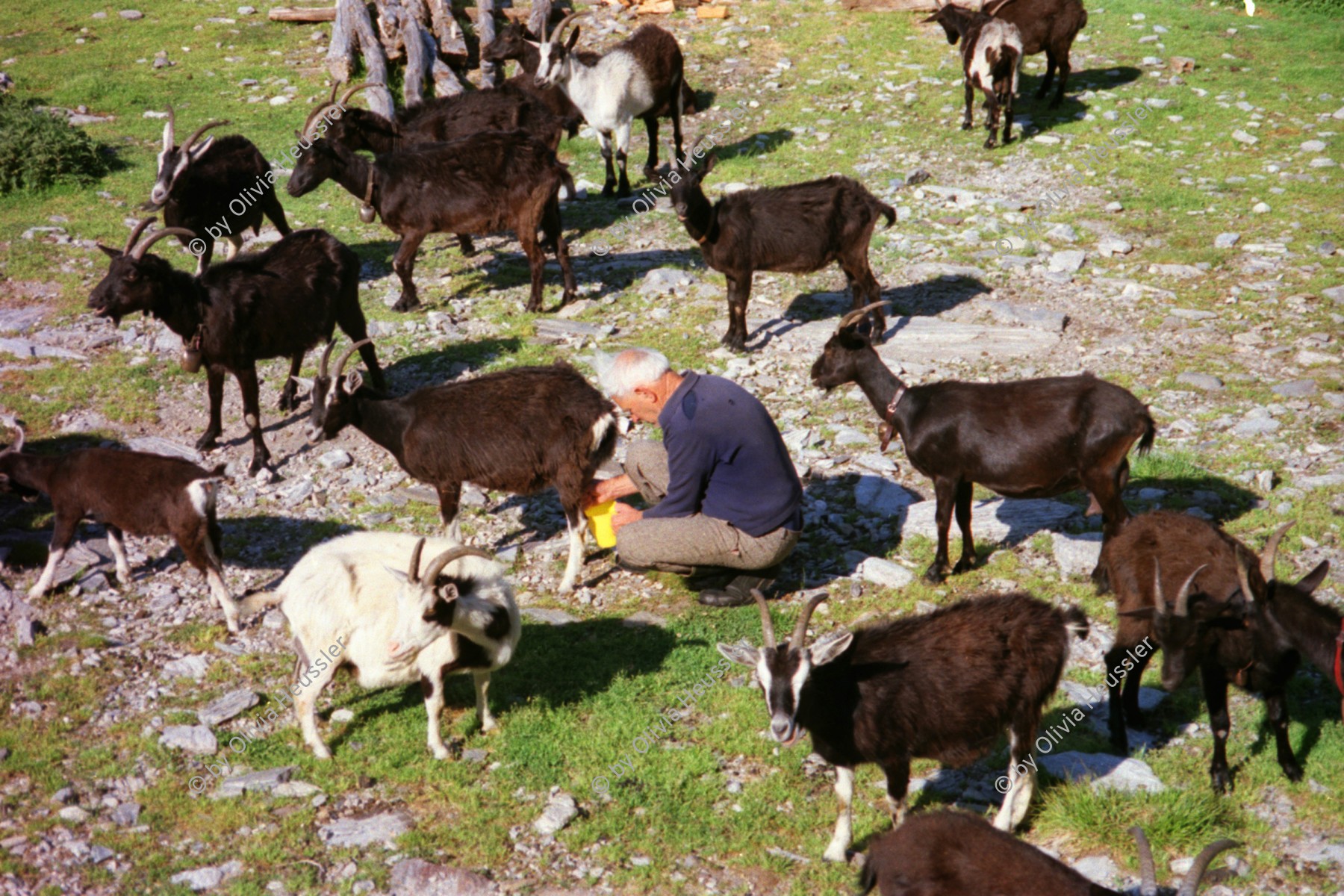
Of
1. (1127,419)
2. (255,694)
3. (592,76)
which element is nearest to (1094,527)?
(1127,419)

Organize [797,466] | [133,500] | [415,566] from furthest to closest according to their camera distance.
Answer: [797,466] < [133,500] < [415,566]

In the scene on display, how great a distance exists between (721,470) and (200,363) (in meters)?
4.47

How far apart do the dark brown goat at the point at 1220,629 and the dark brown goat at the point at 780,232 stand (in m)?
4.96

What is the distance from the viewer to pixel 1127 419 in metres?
6.49

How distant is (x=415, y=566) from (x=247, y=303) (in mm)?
4164

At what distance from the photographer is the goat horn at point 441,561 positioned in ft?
17.2

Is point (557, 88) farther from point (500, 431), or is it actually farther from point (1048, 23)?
point (500, 431)

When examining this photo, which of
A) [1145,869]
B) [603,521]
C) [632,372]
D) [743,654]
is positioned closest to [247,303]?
[603,521]

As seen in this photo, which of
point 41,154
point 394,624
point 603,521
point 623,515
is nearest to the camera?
point 394,624

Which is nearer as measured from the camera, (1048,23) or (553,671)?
(553,671)

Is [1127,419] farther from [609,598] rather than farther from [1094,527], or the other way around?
[609,598]

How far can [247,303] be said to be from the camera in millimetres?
8602

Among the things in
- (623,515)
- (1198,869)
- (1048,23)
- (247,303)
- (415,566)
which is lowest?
(623,515)

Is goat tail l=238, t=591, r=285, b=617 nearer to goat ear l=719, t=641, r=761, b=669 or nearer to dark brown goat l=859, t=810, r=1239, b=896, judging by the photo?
goat ear l=719, t=641, r=761, b=669
